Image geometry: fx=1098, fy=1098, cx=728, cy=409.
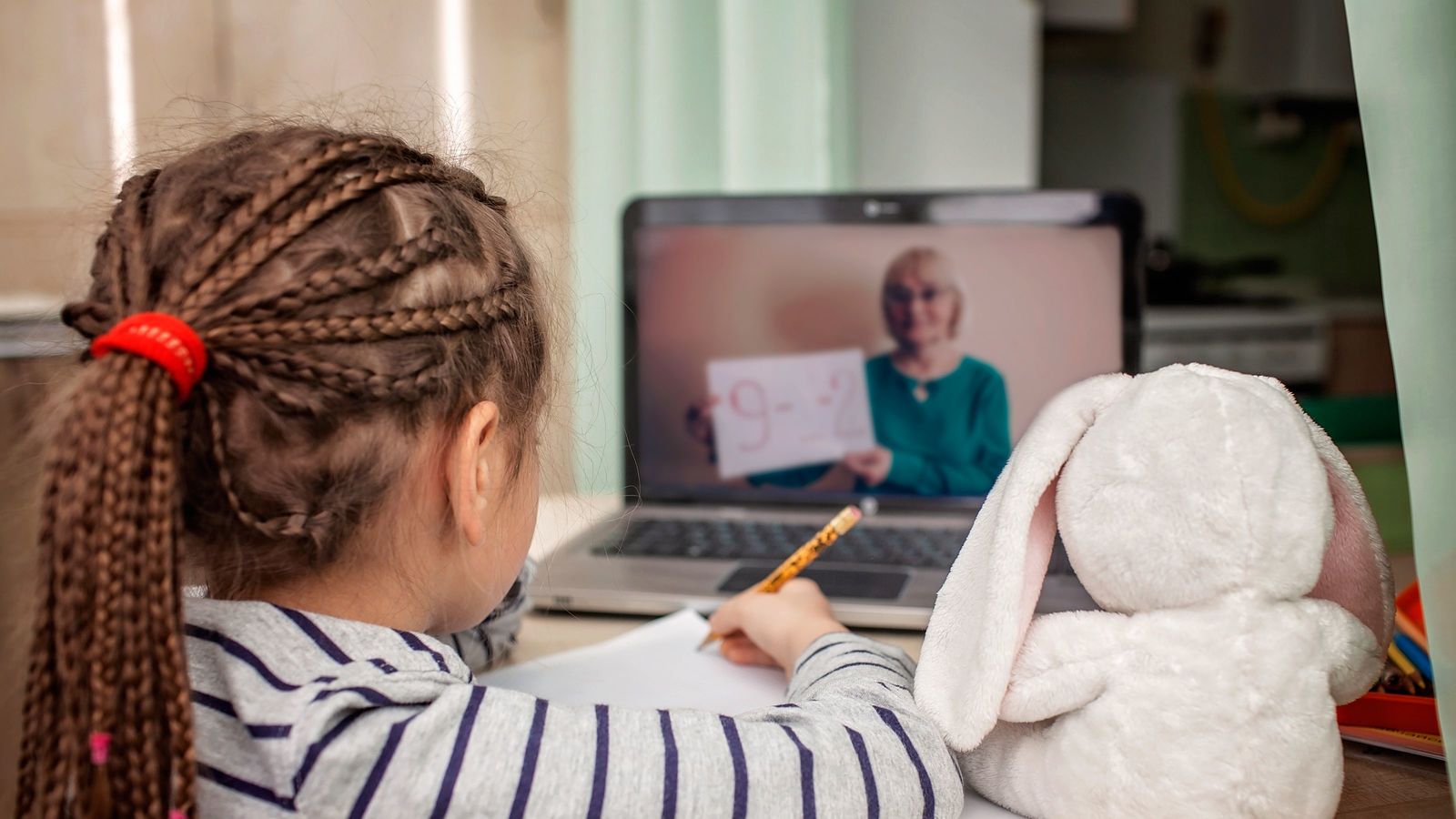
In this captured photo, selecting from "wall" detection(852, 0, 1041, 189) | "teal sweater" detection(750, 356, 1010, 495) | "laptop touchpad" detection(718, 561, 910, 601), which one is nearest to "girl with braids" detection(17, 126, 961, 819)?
"laptop touchpad" detection(718, 561, 910, 601)

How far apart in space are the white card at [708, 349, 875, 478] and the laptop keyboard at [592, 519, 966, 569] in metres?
0.07

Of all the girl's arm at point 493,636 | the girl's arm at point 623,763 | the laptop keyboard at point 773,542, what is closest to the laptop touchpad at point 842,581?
the laptop keyboard at point 773,542

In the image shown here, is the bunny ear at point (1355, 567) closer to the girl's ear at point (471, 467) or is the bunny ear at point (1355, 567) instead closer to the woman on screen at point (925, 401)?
the girl's ear at point (471, 467)

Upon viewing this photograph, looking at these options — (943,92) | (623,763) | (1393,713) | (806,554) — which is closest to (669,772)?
(623,763)

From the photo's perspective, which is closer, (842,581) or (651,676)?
(651,676)

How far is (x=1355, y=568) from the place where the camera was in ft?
1.38

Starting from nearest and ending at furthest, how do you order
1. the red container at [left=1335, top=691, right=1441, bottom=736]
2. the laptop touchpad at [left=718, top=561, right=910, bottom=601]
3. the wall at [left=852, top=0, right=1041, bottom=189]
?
the red container at [left=1335, top=691, right=1441, bottom=736] < the laptop touchpad at [left=718, top=561, right=910, bottom=601] < the wall at [left=852, top=0, right=1041, bottom=189]

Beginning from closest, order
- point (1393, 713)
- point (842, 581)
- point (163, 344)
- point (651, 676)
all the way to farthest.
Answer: point (163, 344), point (1393, 713), point (651, 676), point (842, 581)

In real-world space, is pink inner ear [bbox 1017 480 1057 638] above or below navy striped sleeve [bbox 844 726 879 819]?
above

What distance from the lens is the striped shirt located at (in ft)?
1.26

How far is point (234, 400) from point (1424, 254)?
17.4 inches

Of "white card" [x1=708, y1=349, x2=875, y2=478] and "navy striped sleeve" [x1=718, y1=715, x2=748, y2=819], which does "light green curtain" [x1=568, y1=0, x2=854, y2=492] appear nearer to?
"white card" [x1=708, y1=349, x2=875, y2=478]

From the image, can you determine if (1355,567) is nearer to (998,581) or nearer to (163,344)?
(998,581)

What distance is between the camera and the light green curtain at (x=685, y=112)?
1320 mm
